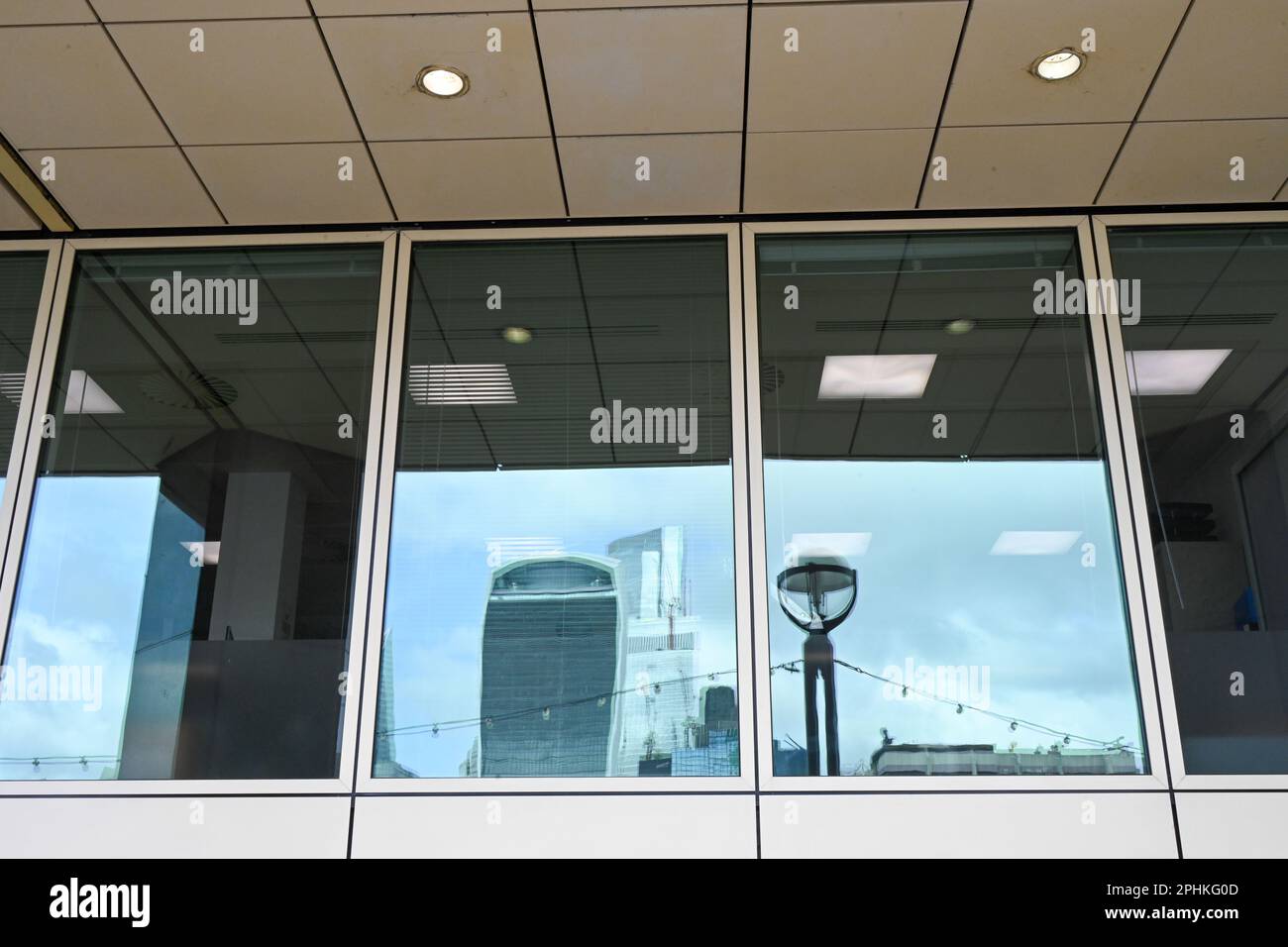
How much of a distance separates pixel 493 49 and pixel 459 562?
175 cm

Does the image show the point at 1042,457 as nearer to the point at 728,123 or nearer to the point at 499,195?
the point at 728,123

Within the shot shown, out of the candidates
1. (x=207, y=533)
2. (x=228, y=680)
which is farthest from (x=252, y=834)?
(x=207, y=533)

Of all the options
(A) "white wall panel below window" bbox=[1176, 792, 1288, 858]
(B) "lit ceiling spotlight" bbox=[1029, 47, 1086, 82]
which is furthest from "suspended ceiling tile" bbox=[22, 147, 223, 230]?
(A) "white wall panel below window" bbox=[1176, 792, 1288, 858]

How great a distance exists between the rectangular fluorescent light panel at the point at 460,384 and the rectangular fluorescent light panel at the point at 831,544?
1.19m

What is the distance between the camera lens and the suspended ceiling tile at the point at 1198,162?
414 centimetres

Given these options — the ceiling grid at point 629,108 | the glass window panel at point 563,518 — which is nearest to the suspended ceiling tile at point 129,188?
the ceiling grid at point 629,108

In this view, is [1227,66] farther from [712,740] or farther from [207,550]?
[207,550]

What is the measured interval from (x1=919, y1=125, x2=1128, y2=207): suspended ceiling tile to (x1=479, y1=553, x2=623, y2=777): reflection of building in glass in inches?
→ 76.3

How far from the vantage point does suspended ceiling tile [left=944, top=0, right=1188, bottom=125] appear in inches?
145

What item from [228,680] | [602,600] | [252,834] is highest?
[602,600]

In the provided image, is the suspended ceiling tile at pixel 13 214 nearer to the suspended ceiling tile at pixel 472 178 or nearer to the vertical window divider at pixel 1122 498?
the suspended ceiling tile at pixel 472 178

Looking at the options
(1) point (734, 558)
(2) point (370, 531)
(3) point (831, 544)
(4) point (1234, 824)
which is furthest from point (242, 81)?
(4) point (1234, 824)

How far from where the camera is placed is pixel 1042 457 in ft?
13.8

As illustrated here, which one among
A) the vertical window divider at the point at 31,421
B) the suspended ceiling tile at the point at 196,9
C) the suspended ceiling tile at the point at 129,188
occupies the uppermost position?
the suspended ceiling tile at the point at 196,9
